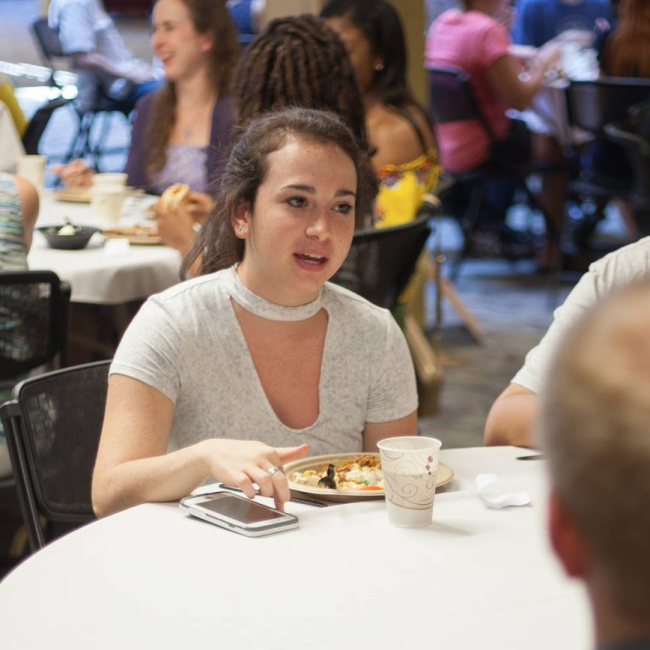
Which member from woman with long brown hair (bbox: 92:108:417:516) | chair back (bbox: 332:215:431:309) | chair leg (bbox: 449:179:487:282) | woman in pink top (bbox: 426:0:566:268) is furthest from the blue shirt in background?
woman with long brown hair (bbox: 92:108:417:516)

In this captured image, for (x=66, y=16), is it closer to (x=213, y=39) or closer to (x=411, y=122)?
(x=213, y=39)

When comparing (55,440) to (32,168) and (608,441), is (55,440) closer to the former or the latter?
(608,441)

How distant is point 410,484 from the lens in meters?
1.39

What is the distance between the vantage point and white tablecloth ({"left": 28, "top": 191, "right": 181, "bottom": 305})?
3.03 m

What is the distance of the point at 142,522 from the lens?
143cm

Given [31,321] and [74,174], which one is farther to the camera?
[74,174]

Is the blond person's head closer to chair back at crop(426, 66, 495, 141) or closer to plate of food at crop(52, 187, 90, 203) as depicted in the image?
plate of food at crop(52, 187, 90, 203)

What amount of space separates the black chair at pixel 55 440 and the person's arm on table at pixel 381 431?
48 cm

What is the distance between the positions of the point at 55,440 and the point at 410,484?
797 mm

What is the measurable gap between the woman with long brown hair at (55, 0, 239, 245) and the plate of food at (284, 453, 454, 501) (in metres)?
2.38

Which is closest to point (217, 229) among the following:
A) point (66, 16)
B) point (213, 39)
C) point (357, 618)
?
point (357, 618)

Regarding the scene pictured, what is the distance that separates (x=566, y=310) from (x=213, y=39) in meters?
2.54

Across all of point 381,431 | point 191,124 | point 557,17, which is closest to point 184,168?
point 191,124

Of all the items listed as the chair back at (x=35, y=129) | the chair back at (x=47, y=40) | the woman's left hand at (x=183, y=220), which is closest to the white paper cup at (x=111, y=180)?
the woman's left hand at (x=183, y=220)
